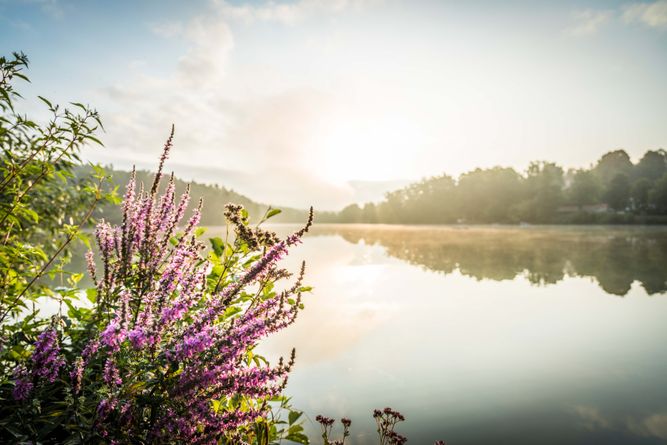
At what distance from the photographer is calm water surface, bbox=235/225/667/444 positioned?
224 inches

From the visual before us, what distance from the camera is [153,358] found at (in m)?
1.95

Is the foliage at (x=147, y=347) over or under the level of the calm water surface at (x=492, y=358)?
over

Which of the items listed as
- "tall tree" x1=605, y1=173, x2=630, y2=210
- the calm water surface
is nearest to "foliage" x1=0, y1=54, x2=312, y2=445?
the calm water surface

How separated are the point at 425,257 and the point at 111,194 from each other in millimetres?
26115

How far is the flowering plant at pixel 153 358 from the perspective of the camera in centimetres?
181

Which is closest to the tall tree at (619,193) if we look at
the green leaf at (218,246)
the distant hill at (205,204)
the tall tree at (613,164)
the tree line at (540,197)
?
the tree line at (540,197)

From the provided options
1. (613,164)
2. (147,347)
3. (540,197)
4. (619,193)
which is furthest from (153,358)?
(613,164)

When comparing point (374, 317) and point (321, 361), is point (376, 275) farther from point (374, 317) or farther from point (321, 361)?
point (321, 361)

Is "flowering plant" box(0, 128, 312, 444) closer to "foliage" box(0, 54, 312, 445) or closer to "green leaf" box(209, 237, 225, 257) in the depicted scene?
"foliage" box(0, 54, 312, 445)

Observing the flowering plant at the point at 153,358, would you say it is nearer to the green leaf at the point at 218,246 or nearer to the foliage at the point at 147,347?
the foliage at the point at 147,347

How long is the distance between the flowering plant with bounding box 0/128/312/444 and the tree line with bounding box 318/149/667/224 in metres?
103

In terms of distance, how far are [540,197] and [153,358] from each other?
11291cm

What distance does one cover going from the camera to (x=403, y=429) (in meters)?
5.70

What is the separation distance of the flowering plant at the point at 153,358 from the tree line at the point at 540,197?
339ft
